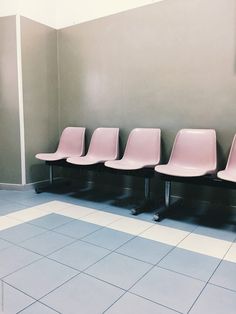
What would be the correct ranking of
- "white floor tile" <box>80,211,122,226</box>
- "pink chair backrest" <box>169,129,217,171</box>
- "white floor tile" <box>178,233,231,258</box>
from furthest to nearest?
1. "pink chair backrest" <box>169,129,217,171</box>
2. "white floor tile" <box>80,211,122,226</box>
3. "white floor tile" <box>178,233,231,258</box>

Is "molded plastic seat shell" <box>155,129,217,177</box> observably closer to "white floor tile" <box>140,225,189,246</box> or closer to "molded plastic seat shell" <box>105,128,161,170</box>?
"molded plastic seat shell" <box>105,128,161,170</box>

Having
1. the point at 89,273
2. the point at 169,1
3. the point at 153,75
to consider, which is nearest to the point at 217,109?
the point at 153,75

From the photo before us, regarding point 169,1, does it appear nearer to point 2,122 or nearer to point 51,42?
point 51,42

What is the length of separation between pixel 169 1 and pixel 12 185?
10.3 ft

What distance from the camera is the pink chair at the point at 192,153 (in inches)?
113

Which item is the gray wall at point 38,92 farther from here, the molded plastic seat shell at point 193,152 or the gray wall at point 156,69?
the molded plastic seat shell at point 193,152

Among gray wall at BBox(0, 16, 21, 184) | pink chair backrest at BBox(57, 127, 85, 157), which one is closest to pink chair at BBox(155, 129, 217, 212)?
pink chair backrest at BBox(57, 127, 85, 157)

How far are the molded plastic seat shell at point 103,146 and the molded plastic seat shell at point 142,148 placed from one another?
0.19 m

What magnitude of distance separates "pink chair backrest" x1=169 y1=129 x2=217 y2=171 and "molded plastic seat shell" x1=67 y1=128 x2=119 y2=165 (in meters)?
0.81

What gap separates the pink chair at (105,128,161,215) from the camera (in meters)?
3.12

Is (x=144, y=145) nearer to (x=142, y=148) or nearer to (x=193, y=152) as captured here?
(x=142, y=148)

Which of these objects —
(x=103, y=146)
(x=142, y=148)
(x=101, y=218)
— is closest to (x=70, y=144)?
(x=103, y=146)

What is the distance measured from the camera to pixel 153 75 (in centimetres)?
337

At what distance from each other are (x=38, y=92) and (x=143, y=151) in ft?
6.02
